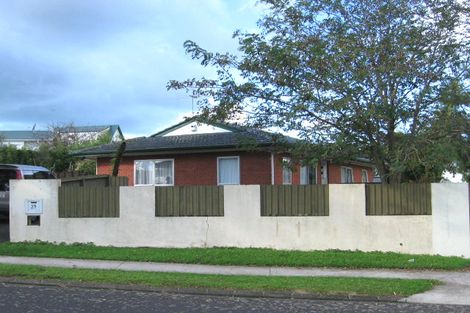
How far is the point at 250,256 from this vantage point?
12.8m

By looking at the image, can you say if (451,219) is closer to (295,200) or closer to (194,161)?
(295,200)

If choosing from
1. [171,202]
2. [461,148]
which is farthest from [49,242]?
[461,148]

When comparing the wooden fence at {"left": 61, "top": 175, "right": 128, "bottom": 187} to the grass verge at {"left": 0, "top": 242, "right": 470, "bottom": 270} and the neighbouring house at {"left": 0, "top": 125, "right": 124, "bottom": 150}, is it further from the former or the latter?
the neighbouring house at {"left": 0, "top": 125, "right": 124, "bottom": 150}

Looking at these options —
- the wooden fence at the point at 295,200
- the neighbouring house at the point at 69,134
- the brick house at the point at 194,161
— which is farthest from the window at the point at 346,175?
the neighbouring house at the point at 69,134

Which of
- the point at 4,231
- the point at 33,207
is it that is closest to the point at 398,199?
the point at 33,207

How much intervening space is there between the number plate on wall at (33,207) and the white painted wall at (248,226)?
13cm

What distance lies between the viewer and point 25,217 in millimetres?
15125

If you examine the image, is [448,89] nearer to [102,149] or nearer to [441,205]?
[441,205]

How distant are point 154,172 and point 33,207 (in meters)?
9.67

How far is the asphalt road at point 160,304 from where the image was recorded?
27.6 ft

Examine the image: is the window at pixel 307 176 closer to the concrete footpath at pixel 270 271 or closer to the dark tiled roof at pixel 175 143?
the dark tiled roof at pixel 175 143

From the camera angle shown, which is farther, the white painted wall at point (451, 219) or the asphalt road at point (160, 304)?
the white painted wall at point (451, 219)

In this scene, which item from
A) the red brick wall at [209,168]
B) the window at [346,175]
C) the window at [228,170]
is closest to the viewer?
the red brick wall at [209,168]

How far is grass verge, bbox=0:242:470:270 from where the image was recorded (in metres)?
12.1
